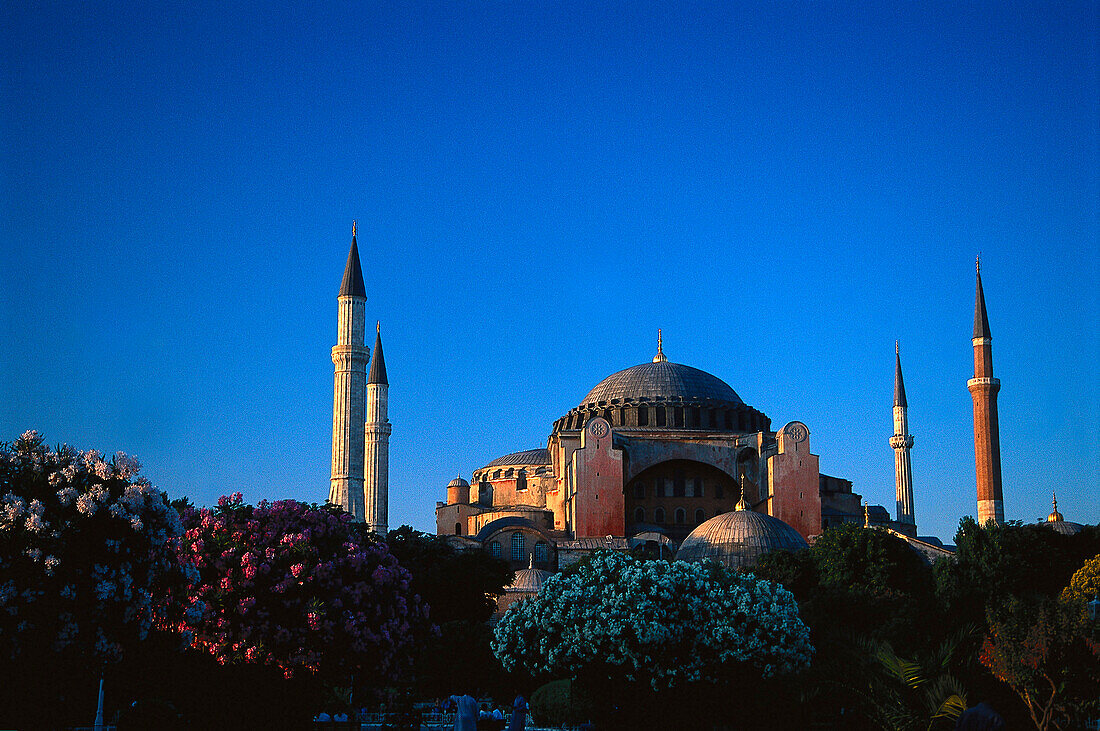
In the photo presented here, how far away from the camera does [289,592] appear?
16.6 metres

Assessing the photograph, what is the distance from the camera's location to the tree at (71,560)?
1170 cm

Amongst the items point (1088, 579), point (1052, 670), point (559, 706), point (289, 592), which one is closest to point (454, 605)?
point (559, 706)

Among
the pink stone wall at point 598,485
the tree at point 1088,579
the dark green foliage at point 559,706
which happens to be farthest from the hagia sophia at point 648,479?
the dark green foliage at point 559,706

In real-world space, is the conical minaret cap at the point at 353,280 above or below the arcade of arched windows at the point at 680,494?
above

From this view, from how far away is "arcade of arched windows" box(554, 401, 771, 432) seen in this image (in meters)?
52.4

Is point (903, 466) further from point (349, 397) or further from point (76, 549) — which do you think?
point (76, 549)

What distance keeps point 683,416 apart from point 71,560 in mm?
41762

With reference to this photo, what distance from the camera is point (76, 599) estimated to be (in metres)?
12.0

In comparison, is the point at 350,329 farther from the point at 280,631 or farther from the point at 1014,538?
the point at 280,631

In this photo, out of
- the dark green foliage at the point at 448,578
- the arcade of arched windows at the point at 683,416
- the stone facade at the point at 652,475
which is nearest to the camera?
the dark green foliage at the point at 448,578

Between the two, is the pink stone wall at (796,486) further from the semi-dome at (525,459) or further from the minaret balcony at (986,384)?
the semi-dome at (525,459)

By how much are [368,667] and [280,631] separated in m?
1.75

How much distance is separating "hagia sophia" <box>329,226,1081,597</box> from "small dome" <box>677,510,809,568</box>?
48 mm

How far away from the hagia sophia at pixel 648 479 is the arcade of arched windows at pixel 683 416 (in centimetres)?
5
